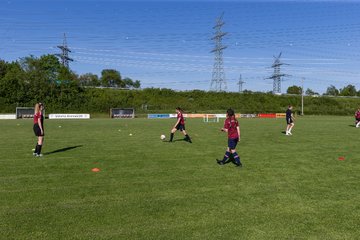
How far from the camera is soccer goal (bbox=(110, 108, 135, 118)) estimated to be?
61625 mm

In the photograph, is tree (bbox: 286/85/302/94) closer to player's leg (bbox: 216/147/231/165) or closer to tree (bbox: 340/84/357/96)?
tree (bbox: 340/84/357/96)

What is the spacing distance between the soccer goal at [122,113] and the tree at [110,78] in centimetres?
5557

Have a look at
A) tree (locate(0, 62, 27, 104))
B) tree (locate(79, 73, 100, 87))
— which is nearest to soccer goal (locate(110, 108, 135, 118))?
tree (locate(0, 62, 27, 104))

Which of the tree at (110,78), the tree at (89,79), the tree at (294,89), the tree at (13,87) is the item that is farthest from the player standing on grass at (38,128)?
the tree at (294,89)

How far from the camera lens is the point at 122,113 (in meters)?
62.1

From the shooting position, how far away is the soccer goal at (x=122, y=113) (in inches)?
2426

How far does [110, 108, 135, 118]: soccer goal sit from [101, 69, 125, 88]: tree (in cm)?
5557

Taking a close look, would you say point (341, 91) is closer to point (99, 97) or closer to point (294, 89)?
point (294, 89)

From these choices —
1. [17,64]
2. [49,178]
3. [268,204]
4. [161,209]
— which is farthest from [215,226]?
[17,64]

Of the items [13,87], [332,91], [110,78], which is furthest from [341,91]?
[13,87]

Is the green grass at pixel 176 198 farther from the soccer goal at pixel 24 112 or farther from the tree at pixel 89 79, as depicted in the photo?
the tree at pixel 89 79

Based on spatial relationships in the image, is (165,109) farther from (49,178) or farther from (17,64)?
(49,178)

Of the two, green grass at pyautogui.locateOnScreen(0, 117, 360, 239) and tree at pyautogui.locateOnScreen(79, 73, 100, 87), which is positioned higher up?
tree at pyautogui.locateOnScreen(79, 73, 100, 87)

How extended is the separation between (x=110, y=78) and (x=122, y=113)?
58680 mm
